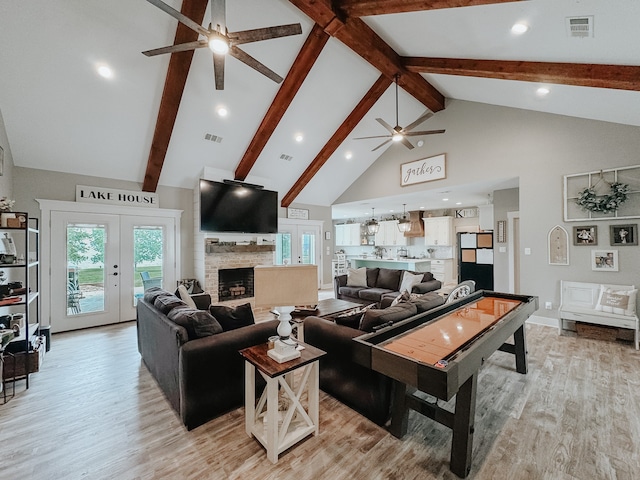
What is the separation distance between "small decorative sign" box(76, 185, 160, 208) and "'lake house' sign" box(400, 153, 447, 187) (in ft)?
18.0

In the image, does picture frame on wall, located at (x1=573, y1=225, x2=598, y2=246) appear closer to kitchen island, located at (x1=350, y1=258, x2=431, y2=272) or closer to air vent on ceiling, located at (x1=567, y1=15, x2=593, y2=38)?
air vent on ceiling, located at (x1=567, y1=15, x2=593, y2=38)

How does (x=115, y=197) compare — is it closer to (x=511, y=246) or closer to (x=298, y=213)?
(x=298, y=213)

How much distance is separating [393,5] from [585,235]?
4316 mm

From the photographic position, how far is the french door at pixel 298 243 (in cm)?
782

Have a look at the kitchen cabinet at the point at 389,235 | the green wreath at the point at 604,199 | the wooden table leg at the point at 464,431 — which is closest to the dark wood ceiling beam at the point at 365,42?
the green wreath at the point at 604,199

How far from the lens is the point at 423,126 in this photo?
6.33 meters

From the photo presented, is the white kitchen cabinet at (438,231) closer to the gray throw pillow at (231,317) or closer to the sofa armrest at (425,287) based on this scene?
the sofa armrest at (425,287)

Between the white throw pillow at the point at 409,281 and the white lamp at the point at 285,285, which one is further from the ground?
the white lamp at the point at 285,285

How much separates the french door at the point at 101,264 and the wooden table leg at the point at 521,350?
19.8 feet

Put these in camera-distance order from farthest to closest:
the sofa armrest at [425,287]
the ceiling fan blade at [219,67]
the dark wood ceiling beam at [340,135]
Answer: the sofa armrest at [425,287] → the dark wood ceiling beam at [340,135] → the ceiling fan blade at [219,67]

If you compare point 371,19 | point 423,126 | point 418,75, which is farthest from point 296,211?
point 371,19

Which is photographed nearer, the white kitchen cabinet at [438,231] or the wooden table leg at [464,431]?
the wooden table leg at [464,431]

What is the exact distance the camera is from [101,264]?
506 centimetres

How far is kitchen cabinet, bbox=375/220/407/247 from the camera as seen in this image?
1052 centimetres
